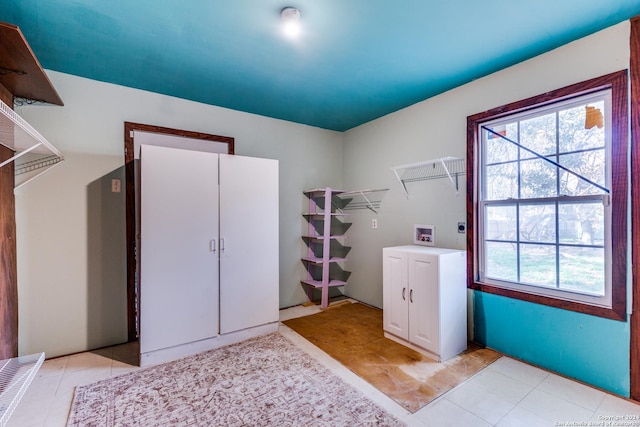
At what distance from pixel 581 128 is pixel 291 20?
2321mm

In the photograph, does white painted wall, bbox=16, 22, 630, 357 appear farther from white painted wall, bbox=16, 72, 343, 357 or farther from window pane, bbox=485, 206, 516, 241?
window pane, bbox=485, 206, 516, 241

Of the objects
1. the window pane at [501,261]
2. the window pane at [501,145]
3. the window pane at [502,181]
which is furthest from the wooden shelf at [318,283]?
the window pane at [501,145]

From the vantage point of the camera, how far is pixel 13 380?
5.80 feet

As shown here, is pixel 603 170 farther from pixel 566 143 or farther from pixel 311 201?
pixel 311 201

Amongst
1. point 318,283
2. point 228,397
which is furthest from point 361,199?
point 228,397

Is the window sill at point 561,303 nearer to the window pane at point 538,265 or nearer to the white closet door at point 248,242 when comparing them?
the window pane at point 538,265

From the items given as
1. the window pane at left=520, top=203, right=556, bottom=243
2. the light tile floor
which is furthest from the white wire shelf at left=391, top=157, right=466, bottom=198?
the light tile floor

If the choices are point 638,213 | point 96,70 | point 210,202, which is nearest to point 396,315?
point 638,213

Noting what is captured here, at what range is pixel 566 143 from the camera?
229 cm

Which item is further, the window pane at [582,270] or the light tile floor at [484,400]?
the window pane at [582,270]

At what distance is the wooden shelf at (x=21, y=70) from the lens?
1629 millimetres

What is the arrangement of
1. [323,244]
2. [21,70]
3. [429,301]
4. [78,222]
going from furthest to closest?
[323,244] → [78,222] → [429,301] → [21,70]

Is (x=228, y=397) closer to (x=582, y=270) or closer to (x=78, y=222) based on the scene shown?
(x=78, y=222)

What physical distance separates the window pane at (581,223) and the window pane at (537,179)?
6.8 inches
